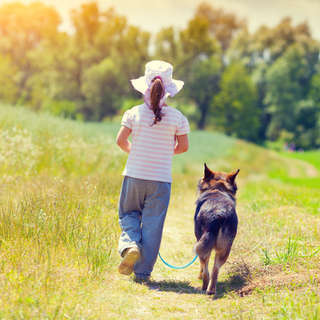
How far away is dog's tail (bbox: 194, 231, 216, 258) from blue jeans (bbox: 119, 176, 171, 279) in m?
0.59

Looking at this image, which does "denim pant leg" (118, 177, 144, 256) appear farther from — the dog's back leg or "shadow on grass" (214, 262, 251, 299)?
"shadow on grass" (214, 262, 251, 299)

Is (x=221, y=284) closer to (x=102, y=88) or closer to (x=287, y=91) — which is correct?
(x=102, y=88)

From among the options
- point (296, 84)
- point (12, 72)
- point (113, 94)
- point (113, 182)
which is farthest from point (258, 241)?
point (296, 84)

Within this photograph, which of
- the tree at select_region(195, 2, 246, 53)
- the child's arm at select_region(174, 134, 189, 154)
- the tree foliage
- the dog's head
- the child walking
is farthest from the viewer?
the tree at select_region(195, 2, 246, 53)

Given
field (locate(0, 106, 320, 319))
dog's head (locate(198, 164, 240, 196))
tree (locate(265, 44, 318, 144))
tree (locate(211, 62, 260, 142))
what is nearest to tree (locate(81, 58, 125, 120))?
tree (locate(211, 62, 260, 142))

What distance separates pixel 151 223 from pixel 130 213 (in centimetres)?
31

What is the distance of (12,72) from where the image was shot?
51938 mm

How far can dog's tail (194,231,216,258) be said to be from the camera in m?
4.66

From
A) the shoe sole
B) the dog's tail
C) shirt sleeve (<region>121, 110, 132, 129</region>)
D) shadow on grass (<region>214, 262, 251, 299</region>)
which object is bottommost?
shadow on grass (<region>214, 262, 251, 299</region>)

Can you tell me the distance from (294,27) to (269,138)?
15.2 metres

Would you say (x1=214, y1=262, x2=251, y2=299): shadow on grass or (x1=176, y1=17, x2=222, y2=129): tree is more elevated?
(x1=176, y1=17, x2=222, y2=129): tree

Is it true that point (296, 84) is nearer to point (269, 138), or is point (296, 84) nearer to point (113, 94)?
point (269, 138)

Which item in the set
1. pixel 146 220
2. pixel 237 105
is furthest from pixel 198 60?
pixel 146 220

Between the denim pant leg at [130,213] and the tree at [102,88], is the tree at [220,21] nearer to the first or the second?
the tree at [102,88]
